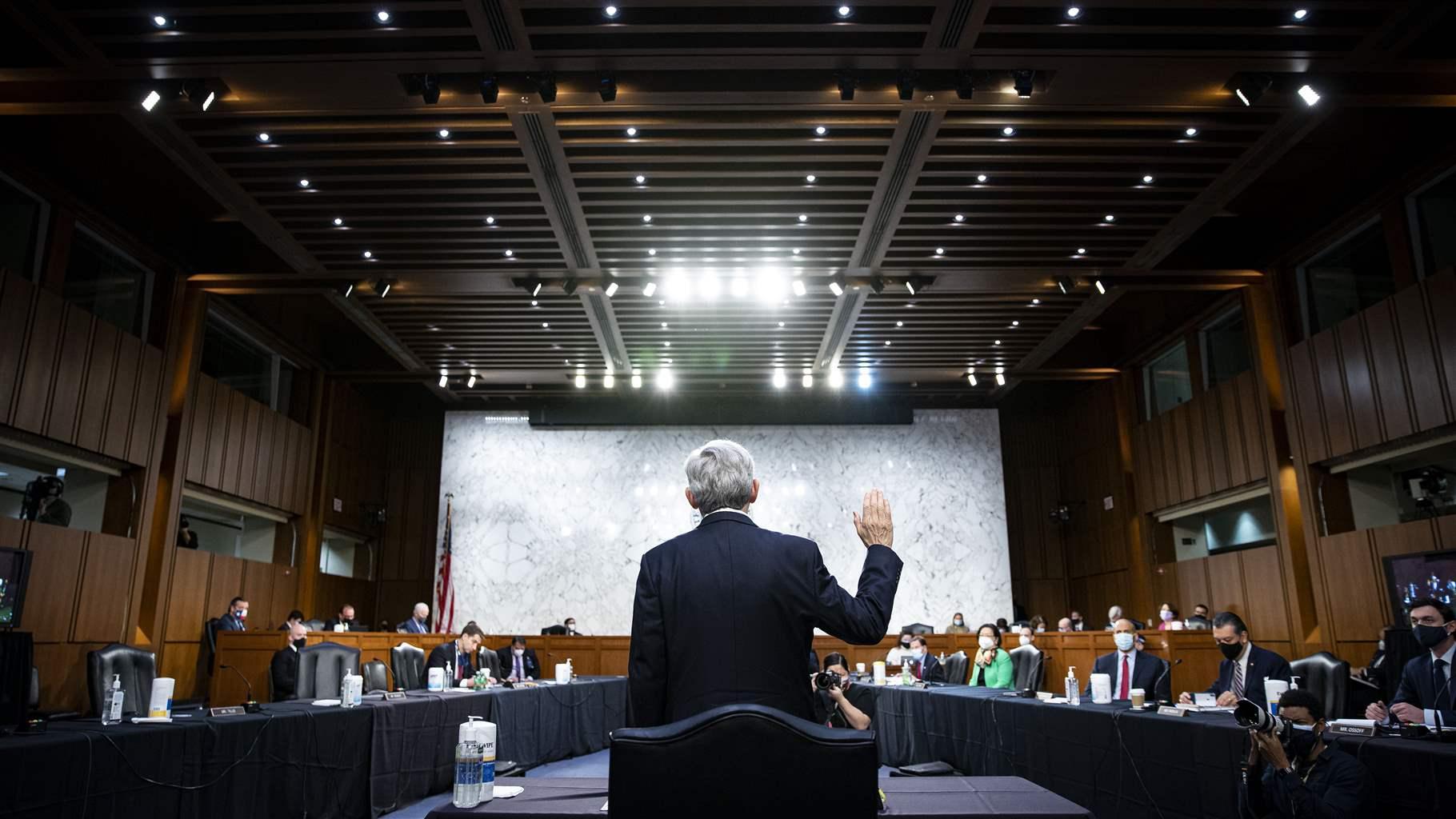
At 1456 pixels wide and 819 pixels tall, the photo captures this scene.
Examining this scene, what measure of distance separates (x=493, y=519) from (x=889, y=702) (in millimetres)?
9352

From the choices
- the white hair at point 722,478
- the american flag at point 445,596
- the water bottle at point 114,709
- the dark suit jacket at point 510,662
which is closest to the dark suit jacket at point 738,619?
the white hair at point 722,478

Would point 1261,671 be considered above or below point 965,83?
below

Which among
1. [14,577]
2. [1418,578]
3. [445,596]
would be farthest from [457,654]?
[1418,578]

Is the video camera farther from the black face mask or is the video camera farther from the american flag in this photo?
the black face mask

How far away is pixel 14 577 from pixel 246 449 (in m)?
6.28

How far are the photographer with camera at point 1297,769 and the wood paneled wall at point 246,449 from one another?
11.1 m

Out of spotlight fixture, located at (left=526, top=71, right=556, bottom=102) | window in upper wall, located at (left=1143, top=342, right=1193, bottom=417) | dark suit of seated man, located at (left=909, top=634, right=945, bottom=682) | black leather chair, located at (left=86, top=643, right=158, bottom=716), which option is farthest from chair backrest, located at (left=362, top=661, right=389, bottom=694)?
window in upper wall, located at (left=1143, top=342, right=1193, bottom=417)

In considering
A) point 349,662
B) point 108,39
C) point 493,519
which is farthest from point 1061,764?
point 493,519

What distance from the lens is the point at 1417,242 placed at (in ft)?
28.3

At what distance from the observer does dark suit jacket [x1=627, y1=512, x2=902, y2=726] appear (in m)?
1.83

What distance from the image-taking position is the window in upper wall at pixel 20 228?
27.3ft

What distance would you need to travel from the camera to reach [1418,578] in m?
8.09

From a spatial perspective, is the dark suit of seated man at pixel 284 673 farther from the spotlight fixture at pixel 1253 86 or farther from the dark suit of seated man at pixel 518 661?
the spotlight fixture at pixel 1253 86

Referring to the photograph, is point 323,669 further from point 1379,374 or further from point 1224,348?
point 1224,348
